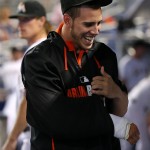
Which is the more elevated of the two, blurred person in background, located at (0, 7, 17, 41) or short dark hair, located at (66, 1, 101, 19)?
short dark hair, located at (66, 1, 101, 19)

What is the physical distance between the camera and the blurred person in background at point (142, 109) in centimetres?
635

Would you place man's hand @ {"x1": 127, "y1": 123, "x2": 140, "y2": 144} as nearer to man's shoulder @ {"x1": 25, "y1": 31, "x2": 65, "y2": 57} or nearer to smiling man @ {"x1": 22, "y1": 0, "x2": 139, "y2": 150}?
smiling man @ {"x1": 22, "y1": 0, "x2": 139, "y2": 150}

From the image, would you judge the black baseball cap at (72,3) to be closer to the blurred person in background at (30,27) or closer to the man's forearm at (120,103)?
the man's forearm at (120,103)

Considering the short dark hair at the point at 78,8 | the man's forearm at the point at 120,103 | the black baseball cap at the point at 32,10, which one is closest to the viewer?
the short dark hair at the point at 78,8

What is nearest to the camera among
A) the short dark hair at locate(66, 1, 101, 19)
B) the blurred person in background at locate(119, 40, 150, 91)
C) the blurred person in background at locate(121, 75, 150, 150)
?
the short dark hair at locate(66, 1, 101, 19)

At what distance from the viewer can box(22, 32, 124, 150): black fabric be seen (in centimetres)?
296

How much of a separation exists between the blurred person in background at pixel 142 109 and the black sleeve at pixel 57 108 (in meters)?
3.34

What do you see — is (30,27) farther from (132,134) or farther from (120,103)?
(132,134)

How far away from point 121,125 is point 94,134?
0.22m

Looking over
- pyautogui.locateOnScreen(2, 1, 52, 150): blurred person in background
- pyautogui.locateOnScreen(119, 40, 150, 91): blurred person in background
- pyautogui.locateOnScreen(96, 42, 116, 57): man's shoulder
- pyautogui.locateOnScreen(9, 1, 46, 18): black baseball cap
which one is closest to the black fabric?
pyautogui.locateOnScreen(96, 42, 116, 57): man's shoulder

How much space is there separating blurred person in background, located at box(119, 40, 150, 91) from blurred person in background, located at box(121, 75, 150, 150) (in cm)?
295

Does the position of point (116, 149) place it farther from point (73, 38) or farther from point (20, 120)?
point (20, 120)

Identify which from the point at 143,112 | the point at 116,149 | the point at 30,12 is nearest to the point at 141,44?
the point at 143,112

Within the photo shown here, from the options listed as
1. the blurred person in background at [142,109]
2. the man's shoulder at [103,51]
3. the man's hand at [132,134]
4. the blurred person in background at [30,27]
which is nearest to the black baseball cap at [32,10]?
the blurred person in background at [30,27]
